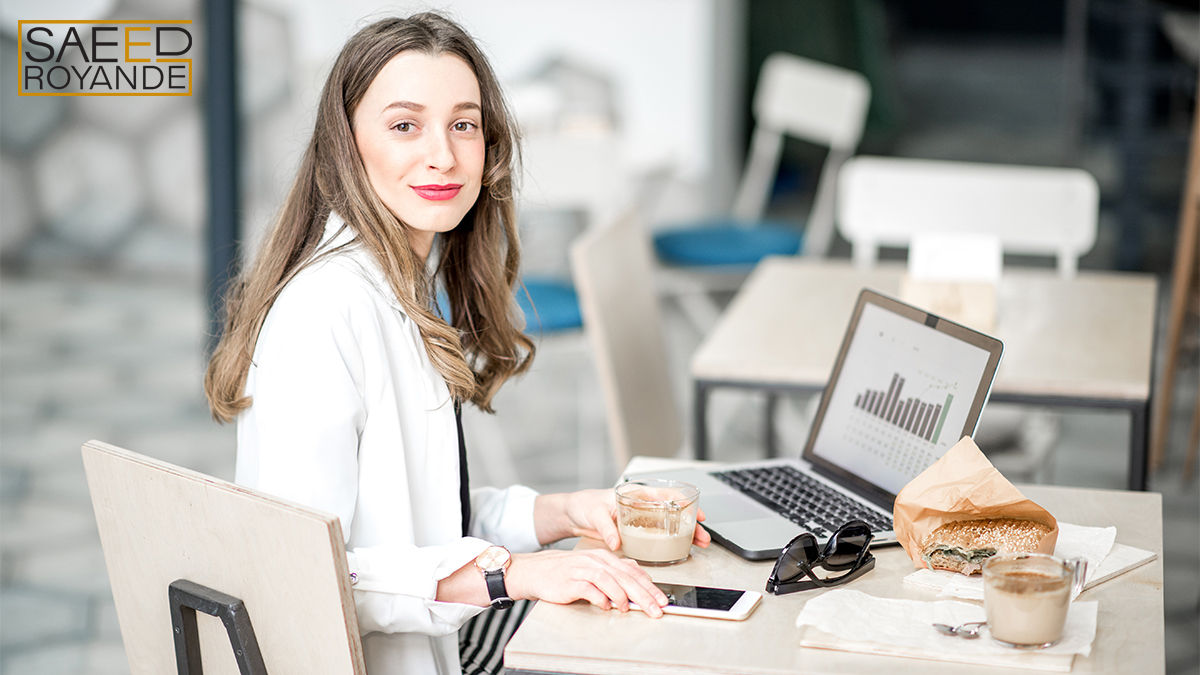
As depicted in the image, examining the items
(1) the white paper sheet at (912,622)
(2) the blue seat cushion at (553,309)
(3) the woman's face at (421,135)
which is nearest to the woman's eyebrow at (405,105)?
(3) the woman's face at (421,135)

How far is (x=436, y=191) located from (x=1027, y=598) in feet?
2.61

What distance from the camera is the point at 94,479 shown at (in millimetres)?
1183

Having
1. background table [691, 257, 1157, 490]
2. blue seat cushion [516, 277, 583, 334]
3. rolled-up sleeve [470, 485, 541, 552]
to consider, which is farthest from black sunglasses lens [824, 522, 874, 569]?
blue seat cushion [516, 277, 583, 334]

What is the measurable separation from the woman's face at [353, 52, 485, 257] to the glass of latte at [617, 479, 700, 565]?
1.38 feet

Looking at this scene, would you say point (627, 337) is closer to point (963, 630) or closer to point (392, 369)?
point (392, 369)

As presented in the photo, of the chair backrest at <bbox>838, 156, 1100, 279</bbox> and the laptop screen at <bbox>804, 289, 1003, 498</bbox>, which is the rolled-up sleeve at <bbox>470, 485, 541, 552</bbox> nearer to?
the laptop screen at <bbox>804, 289, 1003, 498</bbox>

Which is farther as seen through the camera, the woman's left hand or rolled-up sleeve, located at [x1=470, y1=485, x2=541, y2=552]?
rolled-up sleeve, located at [x1=470, y1=485, x2=541, y2=552]

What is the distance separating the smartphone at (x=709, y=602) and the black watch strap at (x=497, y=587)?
16 centimetres

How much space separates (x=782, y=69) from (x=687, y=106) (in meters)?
1.36

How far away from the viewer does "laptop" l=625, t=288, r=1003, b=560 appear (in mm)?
1375

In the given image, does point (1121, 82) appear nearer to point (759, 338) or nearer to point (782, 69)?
point (782, 69)

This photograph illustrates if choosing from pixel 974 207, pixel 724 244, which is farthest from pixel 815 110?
pixel 974 207

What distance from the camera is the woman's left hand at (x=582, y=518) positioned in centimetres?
138

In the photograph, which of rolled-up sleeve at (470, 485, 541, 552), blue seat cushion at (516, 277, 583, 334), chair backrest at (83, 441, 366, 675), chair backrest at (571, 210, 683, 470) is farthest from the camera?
blue seat cushion at (516, 277, 583, 334)
